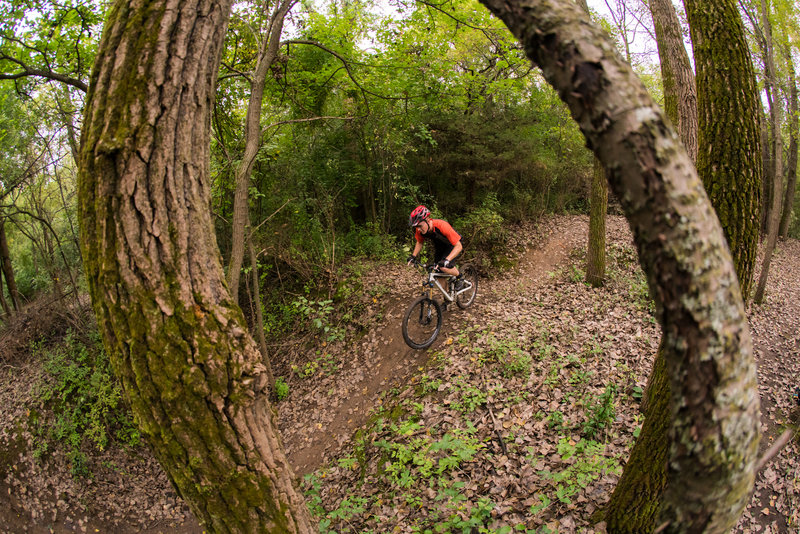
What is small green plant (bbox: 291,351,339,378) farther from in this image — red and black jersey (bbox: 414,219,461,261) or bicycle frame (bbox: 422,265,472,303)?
red and black jersey (bbox: 414,219,461,261)

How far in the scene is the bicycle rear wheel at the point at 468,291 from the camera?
26.8ft

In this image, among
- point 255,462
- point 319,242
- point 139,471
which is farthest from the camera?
point 319,242

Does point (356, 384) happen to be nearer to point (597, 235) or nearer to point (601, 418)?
point (601, 418)

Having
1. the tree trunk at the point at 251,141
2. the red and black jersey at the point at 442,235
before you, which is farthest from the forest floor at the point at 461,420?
the tree trunk at the point at 251,141

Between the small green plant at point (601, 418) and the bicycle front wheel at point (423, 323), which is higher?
the bicycle front wheel at point (423, 323)

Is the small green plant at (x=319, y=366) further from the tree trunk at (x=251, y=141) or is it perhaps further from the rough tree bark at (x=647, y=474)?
the rough tree bark at (x=647, y=474)

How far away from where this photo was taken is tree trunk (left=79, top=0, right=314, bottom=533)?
1567mm

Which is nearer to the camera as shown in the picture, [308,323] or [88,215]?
[88,215]

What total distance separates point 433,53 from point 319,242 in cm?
529

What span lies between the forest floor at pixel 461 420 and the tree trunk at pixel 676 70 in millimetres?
3467

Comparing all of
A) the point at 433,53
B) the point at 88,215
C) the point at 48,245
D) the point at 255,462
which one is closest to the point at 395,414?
the point at 255,462

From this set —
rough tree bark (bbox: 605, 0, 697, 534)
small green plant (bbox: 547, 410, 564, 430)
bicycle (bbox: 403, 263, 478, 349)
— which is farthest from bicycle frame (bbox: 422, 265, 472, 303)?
rough tree bark (bbox: 605, 0, 697, 534)

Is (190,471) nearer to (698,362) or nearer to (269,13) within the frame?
(698,362)

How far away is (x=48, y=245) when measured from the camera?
34.9 ft
